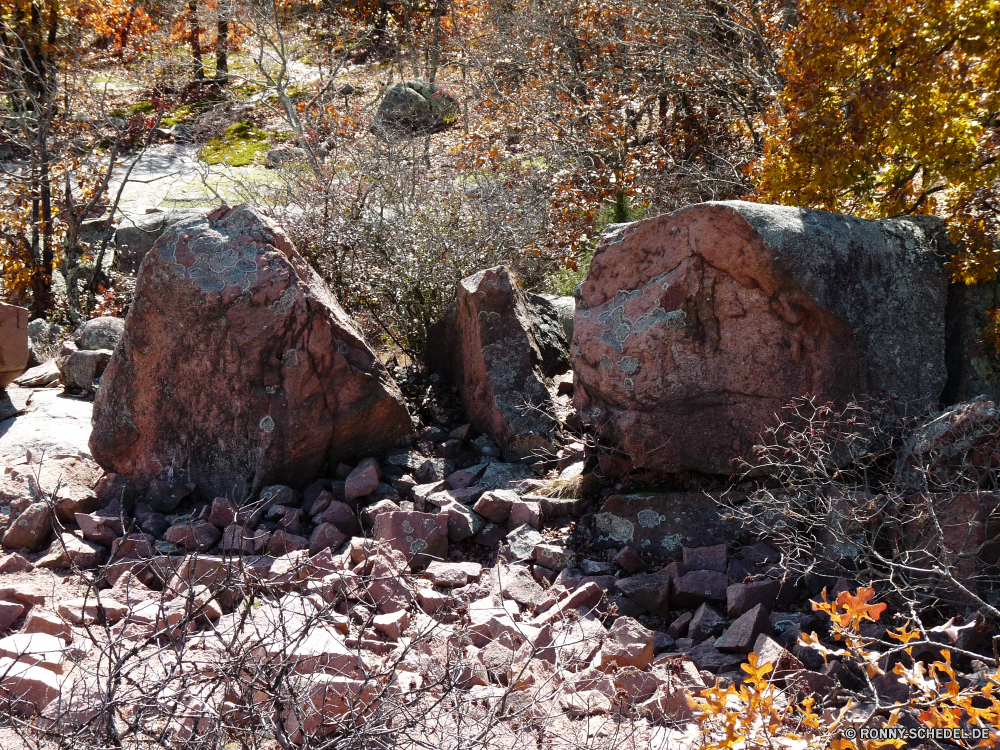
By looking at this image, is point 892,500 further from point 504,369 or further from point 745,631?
point 504,369

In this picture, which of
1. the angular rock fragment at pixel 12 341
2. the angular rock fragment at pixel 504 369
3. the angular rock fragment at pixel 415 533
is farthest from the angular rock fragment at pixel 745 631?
the angular rock fragment at pixel 12 341

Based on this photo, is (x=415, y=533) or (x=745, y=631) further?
(x=415, y=533)

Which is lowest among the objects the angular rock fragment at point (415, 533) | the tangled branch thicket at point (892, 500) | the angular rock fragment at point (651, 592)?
the angular rock fragment at point (651, 592)

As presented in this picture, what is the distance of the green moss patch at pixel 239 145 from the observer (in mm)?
14648

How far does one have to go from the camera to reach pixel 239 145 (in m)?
15.6

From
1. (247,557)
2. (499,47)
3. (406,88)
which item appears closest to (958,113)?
(247,557)

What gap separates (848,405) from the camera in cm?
348

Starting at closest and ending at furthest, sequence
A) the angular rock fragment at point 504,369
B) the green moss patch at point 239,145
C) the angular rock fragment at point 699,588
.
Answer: the angular rock fragment at point 699,588 → the angular rock fragment at point 504,369 → the green moss patch at point 239,145

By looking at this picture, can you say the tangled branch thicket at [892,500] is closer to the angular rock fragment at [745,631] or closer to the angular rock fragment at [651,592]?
the angular rock fragment at [745,631]

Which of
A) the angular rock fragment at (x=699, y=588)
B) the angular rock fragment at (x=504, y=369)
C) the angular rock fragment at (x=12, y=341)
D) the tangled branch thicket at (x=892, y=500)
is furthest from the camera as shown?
the angular rock fragment at (x=12, y=341)

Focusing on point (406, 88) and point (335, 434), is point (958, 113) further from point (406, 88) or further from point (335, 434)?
point (406, 88)

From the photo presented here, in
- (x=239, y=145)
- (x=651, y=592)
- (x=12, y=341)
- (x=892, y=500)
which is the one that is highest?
(x=239, y=145)

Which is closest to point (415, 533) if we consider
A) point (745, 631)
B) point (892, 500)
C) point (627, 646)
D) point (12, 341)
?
point (627, 646)

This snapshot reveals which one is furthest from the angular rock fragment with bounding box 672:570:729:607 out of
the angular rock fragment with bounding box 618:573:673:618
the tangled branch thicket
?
the tangled branch thicket
